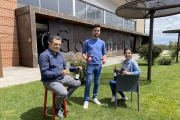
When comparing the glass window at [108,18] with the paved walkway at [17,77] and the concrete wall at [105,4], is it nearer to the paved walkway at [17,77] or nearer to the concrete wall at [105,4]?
the concrete wall at [105,4]

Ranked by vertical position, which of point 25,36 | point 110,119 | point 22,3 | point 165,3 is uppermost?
point 22,3

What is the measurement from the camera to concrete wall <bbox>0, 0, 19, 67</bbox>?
30.4 ft

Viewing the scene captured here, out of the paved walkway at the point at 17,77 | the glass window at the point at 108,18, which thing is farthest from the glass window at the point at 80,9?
the paved walkway at the point at 17,77

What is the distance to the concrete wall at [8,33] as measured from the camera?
365 inches

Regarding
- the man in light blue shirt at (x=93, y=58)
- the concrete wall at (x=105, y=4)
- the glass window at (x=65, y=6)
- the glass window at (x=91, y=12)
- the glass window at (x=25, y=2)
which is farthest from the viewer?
the concrete wall at (x=105, y=4)

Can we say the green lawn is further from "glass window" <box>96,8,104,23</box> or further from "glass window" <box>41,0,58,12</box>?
"glass window" <box>96,8,104,23</box>

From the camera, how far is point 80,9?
1409 centimetres

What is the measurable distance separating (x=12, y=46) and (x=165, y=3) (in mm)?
10172

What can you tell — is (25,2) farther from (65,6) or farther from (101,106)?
(101,106)

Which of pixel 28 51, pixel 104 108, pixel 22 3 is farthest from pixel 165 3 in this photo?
pixel 22 3

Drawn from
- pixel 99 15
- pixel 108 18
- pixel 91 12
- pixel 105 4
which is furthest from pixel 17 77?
pixel 105 4

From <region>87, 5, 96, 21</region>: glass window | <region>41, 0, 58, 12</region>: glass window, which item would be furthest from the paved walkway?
<region>87, 5, 96, 21</region>: glass window

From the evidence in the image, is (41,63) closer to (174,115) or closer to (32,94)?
(32,94)

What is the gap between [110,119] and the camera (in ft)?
9.33
